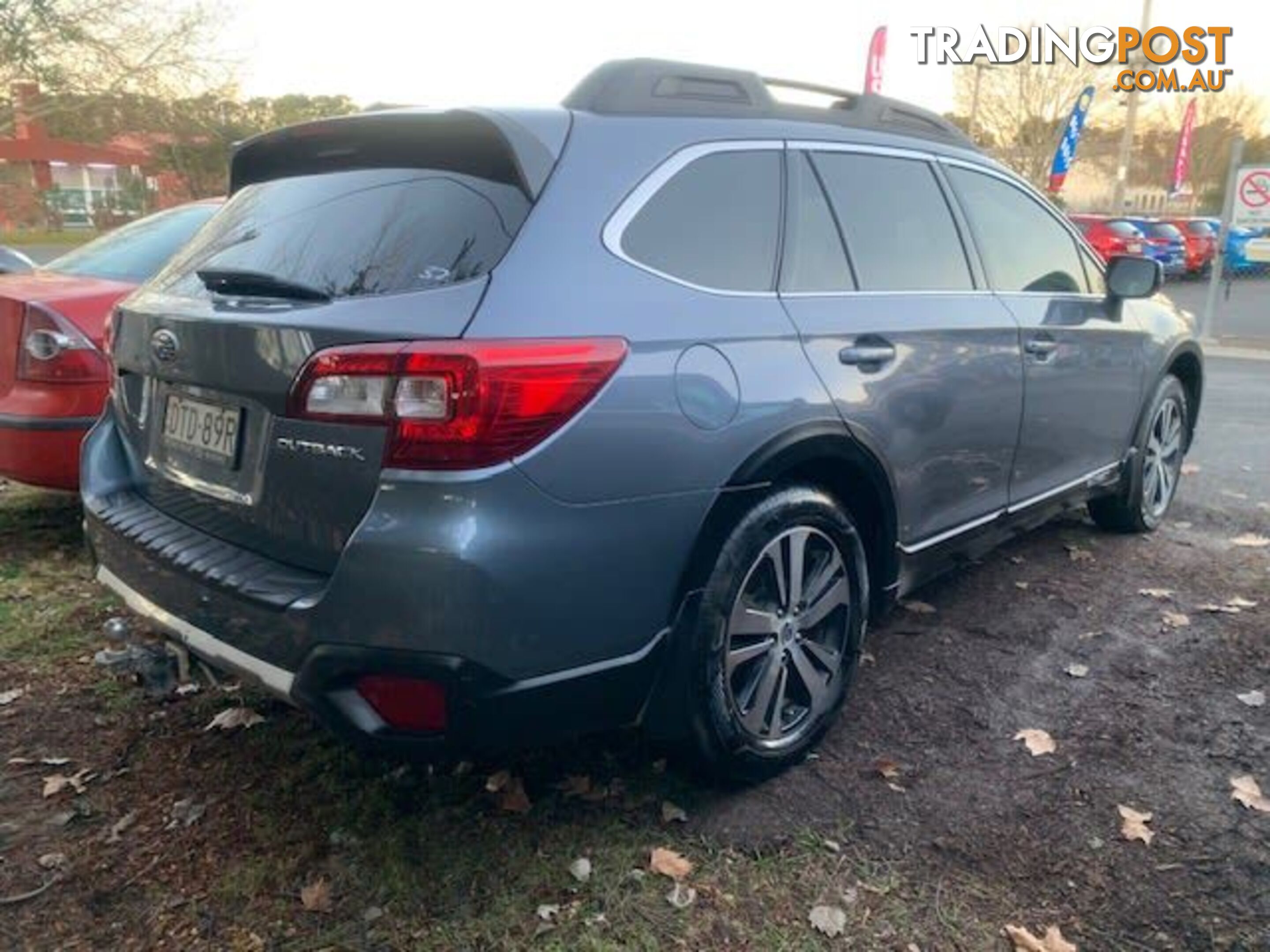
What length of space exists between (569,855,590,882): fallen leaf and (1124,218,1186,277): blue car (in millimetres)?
22347

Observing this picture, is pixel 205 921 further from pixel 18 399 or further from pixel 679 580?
pixel 18 399

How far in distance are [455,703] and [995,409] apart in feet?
7.39

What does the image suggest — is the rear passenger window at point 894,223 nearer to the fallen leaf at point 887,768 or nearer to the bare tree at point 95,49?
the fallen leaf at point 887,768

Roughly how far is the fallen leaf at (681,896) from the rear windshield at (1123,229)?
69.1 feet

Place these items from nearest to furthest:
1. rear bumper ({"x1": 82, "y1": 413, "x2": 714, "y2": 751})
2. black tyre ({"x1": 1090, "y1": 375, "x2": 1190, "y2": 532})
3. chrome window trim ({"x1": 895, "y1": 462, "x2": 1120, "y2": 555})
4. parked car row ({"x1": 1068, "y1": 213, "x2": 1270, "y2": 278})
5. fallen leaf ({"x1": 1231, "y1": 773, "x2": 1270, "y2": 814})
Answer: rear bumper ({"x1": 82, "y1": 413, "x2": 714, "y2": 751}), fallen leaf ({"x1": 1231, "y1": 773, "x2": 1270, "y2": 814}), chrome window trim ({"x1": 895, "y1": 462, "x2": 1120, "y2": 555}), black tyre ({"x1": 1090, "y1": 375, "x2": 1190, "y2": 532}), parked car row ({"x1": 1068, "y1": 213, "x2": 1270, "y2": 278})

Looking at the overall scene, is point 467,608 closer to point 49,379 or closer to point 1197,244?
point 49,379

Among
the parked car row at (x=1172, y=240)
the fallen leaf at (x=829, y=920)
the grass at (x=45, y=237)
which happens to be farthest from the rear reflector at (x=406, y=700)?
the grass at (x=45, y=237)

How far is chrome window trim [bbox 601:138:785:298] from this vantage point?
7.35ft

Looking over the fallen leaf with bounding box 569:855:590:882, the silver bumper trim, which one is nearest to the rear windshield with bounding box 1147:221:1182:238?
the fallen leaf with bounding box 569:855:590:882

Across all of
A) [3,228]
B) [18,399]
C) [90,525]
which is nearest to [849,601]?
[90,525]

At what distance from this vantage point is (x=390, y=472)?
1964 millimetres

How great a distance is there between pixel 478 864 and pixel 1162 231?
24170mm

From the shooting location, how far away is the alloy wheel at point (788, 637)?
2.56 m

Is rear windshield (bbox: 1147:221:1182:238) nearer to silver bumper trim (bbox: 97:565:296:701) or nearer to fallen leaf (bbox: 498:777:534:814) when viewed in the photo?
fallen leaf (bbox: 498:777:534:814)
